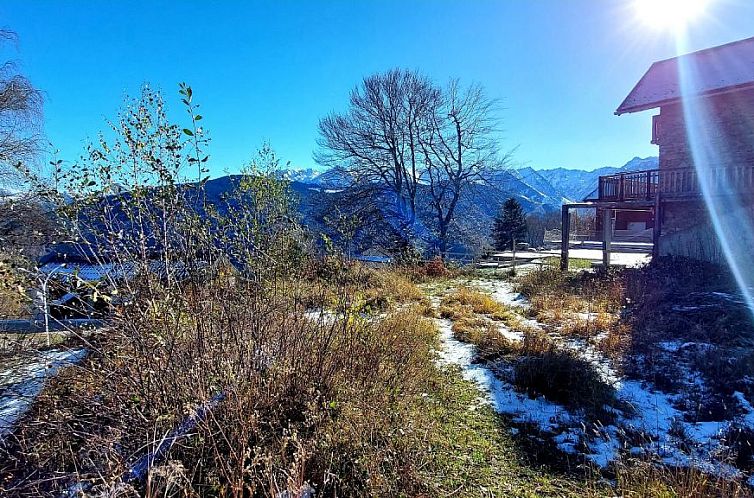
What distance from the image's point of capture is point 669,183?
10.4 metres

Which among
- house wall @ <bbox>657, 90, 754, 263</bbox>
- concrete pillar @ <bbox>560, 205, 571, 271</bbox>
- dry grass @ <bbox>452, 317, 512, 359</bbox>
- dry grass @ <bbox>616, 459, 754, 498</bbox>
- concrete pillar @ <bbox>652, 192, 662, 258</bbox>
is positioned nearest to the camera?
dry grass @ <bbox>616, 459, 754, 498</bbox>

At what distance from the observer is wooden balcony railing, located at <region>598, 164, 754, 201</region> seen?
913cm

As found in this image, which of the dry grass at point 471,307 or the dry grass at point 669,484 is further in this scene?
the dry grass at point 471,307

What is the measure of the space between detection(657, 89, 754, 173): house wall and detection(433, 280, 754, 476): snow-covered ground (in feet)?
29.7

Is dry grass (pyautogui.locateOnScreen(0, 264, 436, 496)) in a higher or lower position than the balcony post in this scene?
lower

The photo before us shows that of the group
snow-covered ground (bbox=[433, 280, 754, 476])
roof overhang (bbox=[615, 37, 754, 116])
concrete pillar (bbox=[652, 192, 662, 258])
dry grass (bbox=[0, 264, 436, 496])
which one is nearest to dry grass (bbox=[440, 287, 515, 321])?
snow-covered ground (bbox=[433, 280, 754, 476])

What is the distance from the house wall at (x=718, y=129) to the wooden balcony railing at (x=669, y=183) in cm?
39

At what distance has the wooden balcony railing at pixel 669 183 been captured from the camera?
9.13 meters

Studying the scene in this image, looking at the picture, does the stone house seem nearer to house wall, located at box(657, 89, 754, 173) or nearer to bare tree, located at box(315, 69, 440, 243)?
house wall, located at box(657, 89, 754, 173)

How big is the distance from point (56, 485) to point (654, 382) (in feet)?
17.0

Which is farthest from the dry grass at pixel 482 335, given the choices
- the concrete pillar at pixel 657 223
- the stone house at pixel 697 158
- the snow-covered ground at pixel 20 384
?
the concrete pillar at pixel 657 223

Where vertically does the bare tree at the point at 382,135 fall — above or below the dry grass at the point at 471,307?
above

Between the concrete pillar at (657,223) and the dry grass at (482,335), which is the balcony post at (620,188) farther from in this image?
the dry grass at (482,335)

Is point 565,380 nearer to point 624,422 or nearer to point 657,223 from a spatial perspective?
point 624,422
